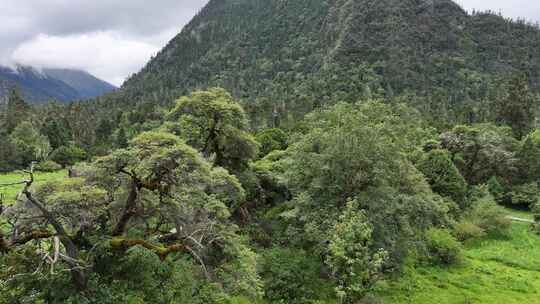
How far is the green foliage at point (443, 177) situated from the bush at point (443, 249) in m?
10.5

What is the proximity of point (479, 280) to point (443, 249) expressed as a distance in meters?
3.40

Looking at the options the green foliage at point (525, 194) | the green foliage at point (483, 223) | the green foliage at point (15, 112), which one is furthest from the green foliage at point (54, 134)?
the green foliage at point (525, 194)

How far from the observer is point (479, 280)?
95.9 feet

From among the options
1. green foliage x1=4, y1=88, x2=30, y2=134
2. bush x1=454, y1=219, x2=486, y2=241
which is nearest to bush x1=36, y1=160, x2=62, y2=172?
green foliage x1=4, y1=88, x2=30, y2=134

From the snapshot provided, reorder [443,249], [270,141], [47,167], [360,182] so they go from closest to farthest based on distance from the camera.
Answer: [360,182] < [443,249] < [270,141] < [47,167]

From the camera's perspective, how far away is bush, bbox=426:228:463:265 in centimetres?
3195

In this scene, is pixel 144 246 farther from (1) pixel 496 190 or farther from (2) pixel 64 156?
(2) pixel 64 156

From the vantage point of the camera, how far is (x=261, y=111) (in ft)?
325

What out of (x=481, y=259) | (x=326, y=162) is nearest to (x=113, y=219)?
(x=326, y=162)

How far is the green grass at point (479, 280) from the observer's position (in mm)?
26172

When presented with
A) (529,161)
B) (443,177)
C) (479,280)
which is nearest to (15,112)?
(443,177)

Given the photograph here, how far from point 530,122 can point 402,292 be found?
7052 cm

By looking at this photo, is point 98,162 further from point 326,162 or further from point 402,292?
point 402,292

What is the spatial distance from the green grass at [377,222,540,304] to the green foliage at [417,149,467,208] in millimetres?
6327
